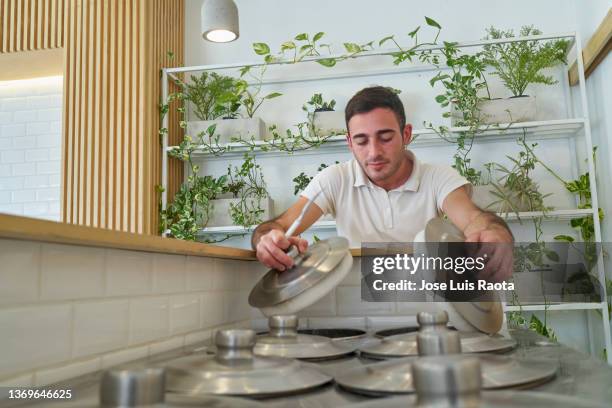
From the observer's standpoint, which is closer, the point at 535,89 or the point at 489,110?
the point at 489,110

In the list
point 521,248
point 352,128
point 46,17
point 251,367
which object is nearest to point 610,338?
point 521,248

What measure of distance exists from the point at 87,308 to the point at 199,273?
42 cm

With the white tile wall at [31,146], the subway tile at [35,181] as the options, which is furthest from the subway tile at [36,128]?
the subway tile at [35,181]

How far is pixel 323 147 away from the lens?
11.7 ft

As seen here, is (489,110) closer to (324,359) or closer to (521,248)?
(521,248)

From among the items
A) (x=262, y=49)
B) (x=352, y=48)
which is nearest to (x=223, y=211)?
(x=262, y=49)

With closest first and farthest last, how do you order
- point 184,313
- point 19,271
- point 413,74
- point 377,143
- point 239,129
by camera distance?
point 19,271 < point 184,313 < point 377,143 < point 239,129 < point 413,74

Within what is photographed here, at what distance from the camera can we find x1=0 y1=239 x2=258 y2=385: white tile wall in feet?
2.02

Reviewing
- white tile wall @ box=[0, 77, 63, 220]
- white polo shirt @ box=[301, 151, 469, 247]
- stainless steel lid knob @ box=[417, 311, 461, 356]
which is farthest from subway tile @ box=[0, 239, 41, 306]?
white tile wall @ box=[0, 77, 63, 220]

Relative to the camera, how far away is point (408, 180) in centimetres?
233

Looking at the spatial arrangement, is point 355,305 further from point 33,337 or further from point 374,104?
point 374,104

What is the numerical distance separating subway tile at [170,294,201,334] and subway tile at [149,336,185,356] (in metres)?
0.02

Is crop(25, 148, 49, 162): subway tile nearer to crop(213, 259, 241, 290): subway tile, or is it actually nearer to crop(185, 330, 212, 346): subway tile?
crop(213, 259, 241, 290): subway tile

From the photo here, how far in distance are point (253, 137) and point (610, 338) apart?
2.35 metres
